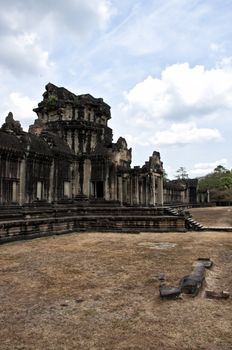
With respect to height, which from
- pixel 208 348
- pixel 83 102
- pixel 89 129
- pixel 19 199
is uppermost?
pixel 83 102

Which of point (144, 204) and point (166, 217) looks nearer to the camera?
point (166, 217)

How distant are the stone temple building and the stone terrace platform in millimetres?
1384

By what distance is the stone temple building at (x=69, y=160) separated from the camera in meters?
19.4

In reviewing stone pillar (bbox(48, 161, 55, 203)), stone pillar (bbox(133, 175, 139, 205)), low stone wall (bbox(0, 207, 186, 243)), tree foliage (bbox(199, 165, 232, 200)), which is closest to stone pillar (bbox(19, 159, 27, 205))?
low stone wall (bbox(0, 207, 186, 243))

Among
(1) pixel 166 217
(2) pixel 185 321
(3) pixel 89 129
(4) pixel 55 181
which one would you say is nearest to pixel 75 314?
(2) pixel 185 321

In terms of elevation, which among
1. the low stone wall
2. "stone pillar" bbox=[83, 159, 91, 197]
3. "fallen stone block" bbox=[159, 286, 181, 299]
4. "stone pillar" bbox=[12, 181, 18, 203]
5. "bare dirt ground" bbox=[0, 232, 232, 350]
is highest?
"stone pillar" bbox=[83, 159, 91, 197]

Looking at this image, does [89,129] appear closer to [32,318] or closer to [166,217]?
[166,217]

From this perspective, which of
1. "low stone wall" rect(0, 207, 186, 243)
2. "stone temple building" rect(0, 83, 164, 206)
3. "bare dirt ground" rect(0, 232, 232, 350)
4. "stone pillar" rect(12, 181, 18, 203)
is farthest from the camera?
"stone temple building" rect(0, 83, 164, 206)

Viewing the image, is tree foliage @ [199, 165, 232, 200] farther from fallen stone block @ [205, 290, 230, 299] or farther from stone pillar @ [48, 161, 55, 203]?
fallen stone block @ [205, 290, 230, 299]

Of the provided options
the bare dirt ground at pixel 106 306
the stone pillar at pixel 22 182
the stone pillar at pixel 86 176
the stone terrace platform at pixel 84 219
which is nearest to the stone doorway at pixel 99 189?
the stone pillar at pixel 86 176

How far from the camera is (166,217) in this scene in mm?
19594

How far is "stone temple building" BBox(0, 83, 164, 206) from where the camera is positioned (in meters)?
19.4

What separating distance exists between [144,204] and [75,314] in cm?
2650

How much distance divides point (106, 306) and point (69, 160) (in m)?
19.7
